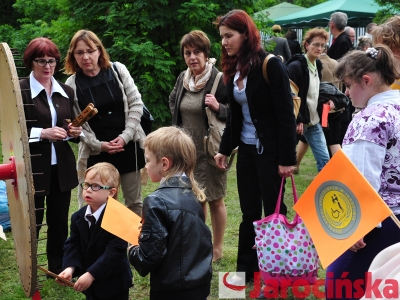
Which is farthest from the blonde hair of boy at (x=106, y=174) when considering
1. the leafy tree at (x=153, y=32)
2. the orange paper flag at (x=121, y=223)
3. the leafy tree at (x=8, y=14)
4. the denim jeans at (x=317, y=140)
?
the leafy tree at (x=8, y=14)

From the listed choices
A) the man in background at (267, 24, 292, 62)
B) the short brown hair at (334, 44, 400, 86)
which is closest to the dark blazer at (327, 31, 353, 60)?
the man in background at (267, 24, 292, 62)

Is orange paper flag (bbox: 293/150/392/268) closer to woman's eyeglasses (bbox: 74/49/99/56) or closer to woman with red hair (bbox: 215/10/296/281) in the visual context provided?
woman with red hair (bbox: 215/10/296/281)

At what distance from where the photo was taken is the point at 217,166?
4.62 meters

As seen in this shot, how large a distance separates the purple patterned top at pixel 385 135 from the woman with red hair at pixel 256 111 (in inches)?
45.6

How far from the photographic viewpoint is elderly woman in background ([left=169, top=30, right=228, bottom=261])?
187 inches

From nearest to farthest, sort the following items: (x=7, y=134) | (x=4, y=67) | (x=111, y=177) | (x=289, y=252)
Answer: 1. (x=4, y=67)
2. (x=7, y=134)
3. (x=111, y=177)
4. (x=289, y=252)

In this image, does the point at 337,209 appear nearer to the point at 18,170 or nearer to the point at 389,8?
the point at 18,170

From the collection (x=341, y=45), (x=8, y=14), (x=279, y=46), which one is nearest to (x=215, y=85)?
(x=341, y=45)

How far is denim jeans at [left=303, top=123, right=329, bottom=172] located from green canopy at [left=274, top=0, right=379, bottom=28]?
10891 mm

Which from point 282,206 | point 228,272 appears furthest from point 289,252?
point 228,272

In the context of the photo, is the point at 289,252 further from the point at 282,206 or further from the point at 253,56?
the point at 253,56

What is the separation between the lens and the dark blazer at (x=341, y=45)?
360 inches

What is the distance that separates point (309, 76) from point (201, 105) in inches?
76.9

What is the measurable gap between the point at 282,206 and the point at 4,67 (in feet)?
7.23
